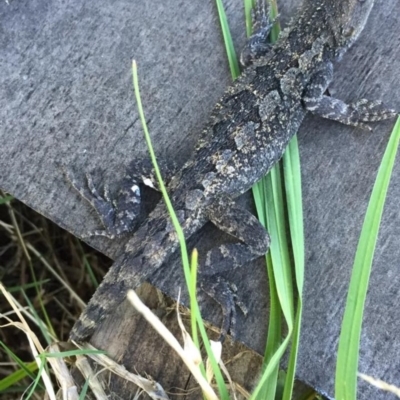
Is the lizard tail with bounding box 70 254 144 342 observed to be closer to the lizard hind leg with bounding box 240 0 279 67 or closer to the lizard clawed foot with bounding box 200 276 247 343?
A: the lizard clawed foot with bounding box 200 276 247 343

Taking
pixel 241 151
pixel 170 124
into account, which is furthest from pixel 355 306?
pixel 170 124

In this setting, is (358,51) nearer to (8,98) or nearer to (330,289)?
(330,289)

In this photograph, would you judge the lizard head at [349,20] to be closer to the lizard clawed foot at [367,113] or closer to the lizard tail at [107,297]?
the lizard clawed foot at [367,113]

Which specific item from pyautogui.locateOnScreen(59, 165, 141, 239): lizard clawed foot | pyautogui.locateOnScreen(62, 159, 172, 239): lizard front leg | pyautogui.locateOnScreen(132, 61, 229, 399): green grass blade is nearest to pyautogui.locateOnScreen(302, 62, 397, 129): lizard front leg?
pyautogui.locateOnScreen(62, 159, 172, 239): lizard front leg

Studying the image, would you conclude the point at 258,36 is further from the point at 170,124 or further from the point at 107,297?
the point at 107,297

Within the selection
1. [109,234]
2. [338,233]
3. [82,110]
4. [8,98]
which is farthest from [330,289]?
[8,98]

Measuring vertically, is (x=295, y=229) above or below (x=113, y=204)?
above
